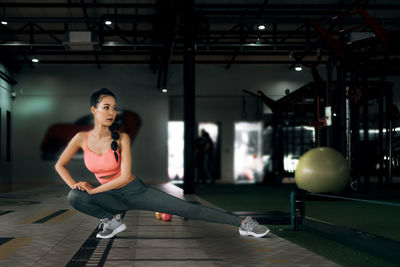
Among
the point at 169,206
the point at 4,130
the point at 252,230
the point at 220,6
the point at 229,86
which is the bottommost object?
the point at 252,230

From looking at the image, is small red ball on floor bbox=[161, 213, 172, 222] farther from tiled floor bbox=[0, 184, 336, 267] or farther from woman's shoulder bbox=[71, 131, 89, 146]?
woman's shoulder bbox=[71, 131, 89, 146]

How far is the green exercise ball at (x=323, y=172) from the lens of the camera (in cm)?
733

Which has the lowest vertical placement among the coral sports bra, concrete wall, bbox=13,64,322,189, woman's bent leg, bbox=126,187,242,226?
woman's bent leg, bbox=126,187,242,226

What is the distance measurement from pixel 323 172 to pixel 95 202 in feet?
15.4

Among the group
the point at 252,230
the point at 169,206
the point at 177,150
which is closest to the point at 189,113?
the point at 252,230

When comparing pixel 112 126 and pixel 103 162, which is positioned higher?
pixel 112 126

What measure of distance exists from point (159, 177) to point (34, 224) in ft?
43.7

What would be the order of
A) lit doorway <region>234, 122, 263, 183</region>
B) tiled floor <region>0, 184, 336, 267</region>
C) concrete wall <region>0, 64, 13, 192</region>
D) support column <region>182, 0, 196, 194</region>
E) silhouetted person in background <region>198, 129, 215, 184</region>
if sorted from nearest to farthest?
1. tiled floor <region>0, 184, 336, 267</region>
2. support column <region>182, 0, 196, 194</region>
3. silhouetted person in background <region>198, 129, 215, 184</region>
4. concrete wall <region>0, 64, 13, 192</region>
5. lit doorway <region>234, 122, 263, 183</region>

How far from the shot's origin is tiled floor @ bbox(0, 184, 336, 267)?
123 inches

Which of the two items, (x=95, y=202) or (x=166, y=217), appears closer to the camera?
(x=95, y=202)

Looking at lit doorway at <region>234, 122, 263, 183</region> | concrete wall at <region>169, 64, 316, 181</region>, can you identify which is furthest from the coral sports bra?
lit doorway at <region>234, 122, 263, 183</region>

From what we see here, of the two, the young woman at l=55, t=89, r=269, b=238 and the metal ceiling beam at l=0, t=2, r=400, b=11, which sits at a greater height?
the metal ceiling beam at l=0, t=2, r=400, b=11

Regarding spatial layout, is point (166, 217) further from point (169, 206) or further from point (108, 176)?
point (108, 176)

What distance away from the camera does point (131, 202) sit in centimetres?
343
